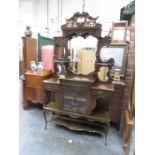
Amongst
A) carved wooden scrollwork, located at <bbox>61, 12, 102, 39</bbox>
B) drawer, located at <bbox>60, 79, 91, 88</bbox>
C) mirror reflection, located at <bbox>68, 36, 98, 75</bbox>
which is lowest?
drawer, located at <bbox>60, 79, 91, 88</bbox>

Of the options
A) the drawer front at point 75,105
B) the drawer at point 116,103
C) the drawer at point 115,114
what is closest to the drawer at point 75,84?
the drawer front at point 75,105

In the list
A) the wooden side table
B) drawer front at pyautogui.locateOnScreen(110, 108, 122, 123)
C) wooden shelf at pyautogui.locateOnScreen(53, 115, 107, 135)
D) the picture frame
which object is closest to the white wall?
the picture frame

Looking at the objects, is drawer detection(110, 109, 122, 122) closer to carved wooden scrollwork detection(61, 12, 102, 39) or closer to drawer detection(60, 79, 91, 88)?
drawer detection(60, 79, 91, 88)

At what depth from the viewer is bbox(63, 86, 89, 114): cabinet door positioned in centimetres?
214

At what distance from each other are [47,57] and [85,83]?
138 cm

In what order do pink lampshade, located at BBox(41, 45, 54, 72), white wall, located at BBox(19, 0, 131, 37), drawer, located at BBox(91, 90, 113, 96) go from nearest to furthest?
drawer, located at BBox(91, 90, 113, 96), pink lampshade, located at BBox(41, 45, 54, 72), white wall, located at BBox(19, 0, 131, 37)

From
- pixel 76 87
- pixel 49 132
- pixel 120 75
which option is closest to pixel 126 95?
pixel 120 75

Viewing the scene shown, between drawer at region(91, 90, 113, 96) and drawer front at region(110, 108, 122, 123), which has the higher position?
drawer at region(91, 90, 113, 96)

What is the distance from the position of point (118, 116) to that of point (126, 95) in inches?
14.1

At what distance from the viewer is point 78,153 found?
6.39 ft

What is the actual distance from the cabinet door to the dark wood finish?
1257 millimetres

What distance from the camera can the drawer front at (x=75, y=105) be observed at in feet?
7.12
